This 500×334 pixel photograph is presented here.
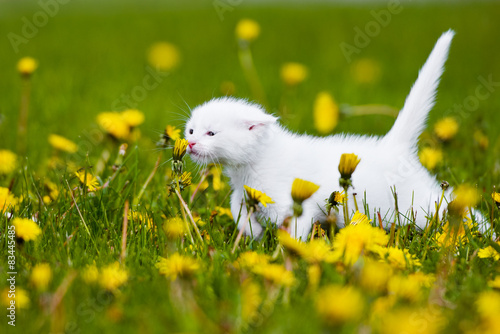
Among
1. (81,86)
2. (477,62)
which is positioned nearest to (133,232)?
(81,86)

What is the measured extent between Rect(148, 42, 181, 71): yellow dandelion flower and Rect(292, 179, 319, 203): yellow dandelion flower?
170 inches

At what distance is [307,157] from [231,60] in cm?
407

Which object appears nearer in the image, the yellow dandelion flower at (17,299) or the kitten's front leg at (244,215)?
the yellow dandelion flower at (17,299)

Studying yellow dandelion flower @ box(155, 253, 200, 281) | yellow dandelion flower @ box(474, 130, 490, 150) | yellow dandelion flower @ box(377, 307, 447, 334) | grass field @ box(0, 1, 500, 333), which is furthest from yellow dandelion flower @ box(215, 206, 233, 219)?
yellow dandelion flower @ box(474, 130, 490, 150)

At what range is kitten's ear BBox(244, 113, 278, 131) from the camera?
219 centimetres

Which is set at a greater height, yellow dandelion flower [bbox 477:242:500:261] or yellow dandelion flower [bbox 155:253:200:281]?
yellow dandelion flower [bbox 477:242:500:261]

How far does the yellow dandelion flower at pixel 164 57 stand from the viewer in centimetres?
604

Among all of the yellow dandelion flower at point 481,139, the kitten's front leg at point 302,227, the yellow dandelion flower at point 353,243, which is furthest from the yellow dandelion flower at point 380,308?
the yellow dandelion flower at point 481,139

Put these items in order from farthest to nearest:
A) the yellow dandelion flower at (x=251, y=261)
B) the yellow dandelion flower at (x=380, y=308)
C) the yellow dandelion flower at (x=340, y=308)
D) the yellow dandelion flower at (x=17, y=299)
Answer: the yellow dandelion flower at (x=251, y=261) → the yellow dandelion flower at (x=17, y=299) → the yellow dandelion flower at (x=380, y=308) → the yellow dandelion flower at (x=340, y=308)

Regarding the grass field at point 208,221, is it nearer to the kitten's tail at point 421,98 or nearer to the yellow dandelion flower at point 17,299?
the yellow dandelion flower at point 17,299

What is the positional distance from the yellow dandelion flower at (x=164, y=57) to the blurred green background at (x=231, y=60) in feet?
0.35

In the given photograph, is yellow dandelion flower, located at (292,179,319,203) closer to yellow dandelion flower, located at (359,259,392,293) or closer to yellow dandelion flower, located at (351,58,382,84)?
yellow dandelion flower, located at (359,259,392,293)

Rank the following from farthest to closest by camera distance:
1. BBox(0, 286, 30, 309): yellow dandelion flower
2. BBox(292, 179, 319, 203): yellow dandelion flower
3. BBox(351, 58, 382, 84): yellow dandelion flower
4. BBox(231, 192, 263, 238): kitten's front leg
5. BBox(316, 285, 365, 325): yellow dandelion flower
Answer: BBox(351, 58, 382, 84): yellow dandelion flower → BBox(231, 192, 263, 238): kitten's front leg → BBox(292, 179, 319, 203): yellow dandelion flower → BBox(0, 286, 30, 309): yellow dandelion flower → BBox(316, 285, 365, 325): yellow dandelion flower

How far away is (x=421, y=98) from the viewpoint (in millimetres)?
2383
